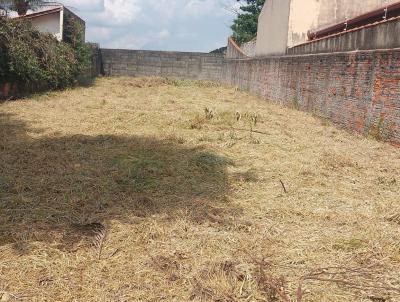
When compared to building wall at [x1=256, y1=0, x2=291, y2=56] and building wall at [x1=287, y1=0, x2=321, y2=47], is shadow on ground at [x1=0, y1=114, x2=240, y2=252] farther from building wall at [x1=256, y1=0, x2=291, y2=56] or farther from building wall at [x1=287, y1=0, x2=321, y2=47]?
building wall at [x1=256, y1=0, x2=291, y2=56]

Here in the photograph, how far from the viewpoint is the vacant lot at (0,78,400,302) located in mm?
3096

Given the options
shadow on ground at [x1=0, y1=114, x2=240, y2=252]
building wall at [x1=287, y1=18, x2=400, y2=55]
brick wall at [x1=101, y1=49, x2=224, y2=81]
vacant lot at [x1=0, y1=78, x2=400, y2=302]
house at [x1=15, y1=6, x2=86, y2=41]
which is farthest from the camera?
brick wall at [x1=101, y1=49, x2=224, y2=81]

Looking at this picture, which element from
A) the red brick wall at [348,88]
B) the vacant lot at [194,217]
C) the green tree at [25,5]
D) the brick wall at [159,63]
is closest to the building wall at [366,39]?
the red brick wall at [348,88]

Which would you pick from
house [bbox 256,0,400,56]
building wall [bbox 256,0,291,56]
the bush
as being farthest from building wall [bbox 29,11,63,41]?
house [bbox 256,0,400,56]

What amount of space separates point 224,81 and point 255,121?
17.8 meters

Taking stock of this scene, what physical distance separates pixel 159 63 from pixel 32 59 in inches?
559

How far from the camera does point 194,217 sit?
4344mm

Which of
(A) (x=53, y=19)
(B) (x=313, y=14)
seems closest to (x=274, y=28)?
(B) (x=313, y=14)

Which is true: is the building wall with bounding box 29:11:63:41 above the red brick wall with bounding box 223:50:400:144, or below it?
above

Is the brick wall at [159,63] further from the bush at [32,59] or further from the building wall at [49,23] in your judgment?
the bush at [32,59]

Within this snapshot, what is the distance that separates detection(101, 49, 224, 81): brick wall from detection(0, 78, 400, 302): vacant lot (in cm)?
1928

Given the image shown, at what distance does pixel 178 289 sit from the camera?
3.03 m

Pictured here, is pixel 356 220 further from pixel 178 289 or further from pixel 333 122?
pixel 333 122

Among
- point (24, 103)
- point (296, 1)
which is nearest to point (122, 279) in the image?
point (24, 103)
